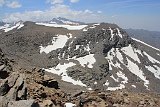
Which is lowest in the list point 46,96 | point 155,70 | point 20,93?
point 155,70

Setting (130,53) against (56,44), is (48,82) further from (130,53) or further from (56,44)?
(130,53)

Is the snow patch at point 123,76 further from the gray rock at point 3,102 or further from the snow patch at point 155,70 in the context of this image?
the gray rock at point 3,102

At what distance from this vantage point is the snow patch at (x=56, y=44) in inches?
7185

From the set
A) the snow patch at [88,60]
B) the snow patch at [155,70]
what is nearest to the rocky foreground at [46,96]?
the snow patch at [88,60]

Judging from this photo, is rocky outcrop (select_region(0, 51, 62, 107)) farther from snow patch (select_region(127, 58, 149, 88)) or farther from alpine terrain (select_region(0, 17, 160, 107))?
snow patch (select_region(127, 58, 149, 88))

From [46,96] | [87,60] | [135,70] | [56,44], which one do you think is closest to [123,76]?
[135,70]

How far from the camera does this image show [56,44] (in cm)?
18638

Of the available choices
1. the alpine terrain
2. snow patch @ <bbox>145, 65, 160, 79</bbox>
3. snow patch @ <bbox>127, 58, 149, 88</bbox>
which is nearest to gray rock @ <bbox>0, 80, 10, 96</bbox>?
the alpine terrain

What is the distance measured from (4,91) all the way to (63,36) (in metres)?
174

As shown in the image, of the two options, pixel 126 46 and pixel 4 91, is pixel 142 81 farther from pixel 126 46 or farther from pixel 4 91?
pixel 4 91

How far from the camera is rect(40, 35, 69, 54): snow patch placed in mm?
182500

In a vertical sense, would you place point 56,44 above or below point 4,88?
below

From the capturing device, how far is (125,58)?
181 meters

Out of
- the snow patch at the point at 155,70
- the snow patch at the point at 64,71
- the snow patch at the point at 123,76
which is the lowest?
the snow patch at the point at 155,70
